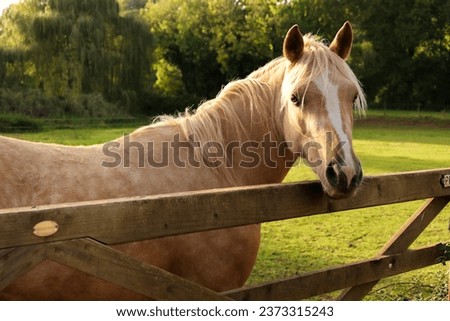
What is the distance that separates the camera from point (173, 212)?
197 centimetres

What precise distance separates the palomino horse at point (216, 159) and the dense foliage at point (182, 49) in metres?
29.1

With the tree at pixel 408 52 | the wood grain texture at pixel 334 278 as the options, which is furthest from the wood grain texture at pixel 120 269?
the tree at pixel 408 52

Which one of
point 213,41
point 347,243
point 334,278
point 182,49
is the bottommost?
point 347,243

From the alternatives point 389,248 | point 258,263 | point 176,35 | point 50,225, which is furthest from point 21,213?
point 176,35

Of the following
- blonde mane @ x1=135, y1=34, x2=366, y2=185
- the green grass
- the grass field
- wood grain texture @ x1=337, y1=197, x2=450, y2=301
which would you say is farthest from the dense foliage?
wood grain texture @ x1=337, y1=197, x2=450, y2=301

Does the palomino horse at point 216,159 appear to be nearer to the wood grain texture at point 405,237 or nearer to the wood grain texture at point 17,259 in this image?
the wood grain texture at point 405,237

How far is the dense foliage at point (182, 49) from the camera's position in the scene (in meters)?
30.7

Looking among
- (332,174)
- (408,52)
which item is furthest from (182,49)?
(332,174)

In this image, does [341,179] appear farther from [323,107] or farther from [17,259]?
[17,259]

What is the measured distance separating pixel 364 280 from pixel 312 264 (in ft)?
9.58

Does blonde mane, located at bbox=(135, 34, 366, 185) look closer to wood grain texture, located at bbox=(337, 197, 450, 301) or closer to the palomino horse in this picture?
the palomino horse

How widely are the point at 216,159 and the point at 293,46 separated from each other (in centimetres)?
87

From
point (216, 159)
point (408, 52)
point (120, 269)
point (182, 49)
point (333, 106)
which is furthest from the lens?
point (182, 49)

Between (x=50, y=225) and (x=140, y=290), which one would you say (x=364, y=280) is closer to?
(x=140, y=290)
